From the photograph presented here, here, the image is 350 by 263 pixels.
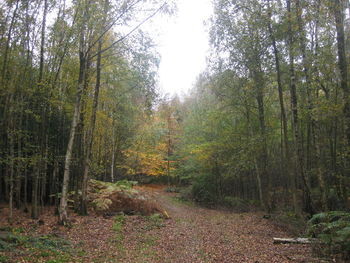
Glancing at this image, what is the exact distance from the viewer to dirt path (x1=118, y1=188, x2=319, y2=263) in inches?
255

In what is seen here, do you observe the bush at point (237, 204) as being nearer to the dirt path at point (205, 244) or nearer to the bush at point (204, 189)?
the bush at point (204, 189)

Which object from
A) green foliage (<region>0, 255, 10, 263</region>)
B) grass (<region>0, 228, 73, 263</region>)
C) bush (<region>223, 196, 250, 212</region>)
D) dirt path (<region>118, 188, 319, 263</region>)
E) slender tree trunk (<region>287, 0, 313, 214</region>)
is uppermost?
slender tree trunk (<region>287, 0, 313, 214</region>)

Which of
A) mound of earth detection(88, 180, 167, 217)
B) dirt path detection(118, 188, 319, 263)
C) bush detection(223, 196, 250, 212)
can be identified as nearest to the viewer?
dirt path detection(118, 188, 319, 263)

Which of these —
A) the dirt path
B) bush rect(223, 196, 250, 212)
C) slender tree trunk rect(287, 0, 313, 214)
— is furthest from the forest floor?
bush rect(223, 196, 250, 212)

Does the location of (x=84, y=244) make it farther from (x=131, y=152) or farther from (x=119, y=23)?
(x=131, y=152)

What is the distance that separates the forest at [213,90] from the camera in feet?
31.1

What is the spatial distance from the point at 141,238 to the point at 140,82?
955 centimetres

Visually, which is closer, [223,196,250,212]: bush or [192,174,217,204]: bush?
[223,196,250,212]: bush

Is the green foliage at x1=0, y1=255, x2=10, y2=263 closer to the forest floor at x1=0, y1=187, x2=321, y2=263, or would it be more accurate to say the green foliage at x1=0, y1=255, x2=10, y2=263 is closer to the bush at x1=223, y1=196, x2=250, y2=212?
the forest floor at x1=0, y1=187, x2=321, y2=263

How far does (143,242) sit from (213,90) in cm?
1066

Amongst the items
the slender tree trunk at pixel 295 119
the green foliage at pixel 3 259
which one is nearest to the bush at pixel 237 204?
the slender tree trunk at pixel 295 119

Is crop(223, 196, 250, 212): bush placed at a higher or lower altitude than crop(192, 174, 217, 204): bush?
lower

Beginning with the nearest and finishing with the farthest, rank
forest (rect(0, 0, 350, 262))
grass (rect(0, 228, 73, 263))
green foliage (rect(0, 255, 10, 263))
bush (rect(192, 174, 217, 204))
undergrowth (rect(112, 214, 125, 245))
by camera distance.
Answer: green foliage (rect(0, 255, 10, 263)), grass (rect(0, 228, 73, 263)), undergrowth (rect(112, 214, 125, 245)), forest (rect(0, 0, 350, 262)), bush (rect(192, 174, 217, 204))

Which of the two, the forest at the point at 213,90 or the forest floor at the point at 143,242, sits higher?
the forest at the point at 213,90
